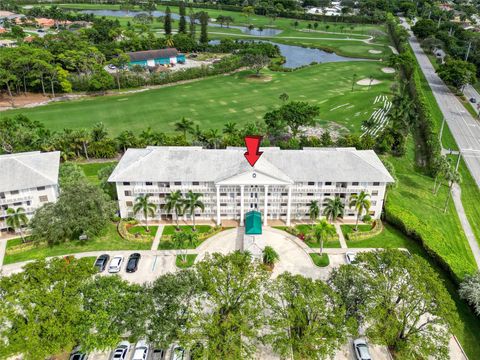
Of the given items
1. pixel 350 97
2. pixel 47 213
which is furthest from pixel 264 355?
pixel 350 97

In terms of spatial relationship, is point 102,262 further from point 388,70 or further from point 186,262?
point 388,70

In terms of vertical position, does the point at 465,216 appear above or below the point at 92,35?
below

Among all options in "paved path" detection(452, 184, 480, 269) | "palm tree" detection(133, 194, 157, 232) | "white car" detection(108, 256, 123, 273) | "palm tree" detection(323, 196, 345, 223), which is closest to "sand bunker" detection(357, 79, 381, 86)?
"paved path" detection(452, 184, 480, 269)

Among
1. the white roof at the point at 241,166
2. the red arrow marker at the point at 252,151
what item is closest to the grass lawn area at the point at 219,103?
the white roof at the point at 241,166

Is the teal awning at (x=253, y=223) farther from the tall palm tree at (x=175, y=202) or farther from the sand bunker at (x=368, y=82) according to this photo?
the sand bunker at (x=368, y=82)

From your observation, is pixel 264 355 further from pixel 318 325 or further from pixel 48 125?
pixel 48 125

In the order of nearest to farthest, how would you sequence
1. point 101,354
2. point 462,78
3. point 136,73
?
point 101,354 < point 462,78 < point 136,73
